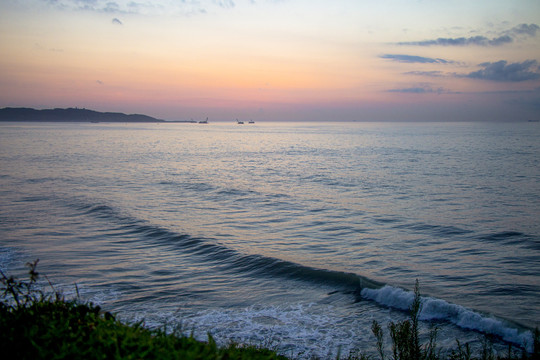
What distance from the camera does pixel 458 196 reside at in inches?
1000

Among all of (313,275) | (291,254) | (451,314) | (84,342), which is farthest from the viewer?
(291,254)

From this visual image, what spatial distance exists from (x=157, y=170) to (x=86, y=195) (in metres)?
13.8

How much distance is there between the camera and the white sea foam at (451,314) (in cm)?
852

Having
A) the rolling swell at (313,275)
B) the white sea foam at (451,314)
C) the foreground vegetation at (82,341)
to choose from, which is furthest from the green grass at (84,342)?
the white sea foam at (451,314)

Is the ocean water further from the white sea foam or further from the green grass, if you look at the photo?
the green grass

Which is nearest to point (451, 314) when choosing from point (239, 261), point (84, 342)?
point (239, 261)

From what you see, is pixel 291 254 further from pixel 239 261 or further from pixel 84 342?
pixel 84 342

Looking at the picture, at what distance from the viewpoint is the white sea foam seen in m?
8.52

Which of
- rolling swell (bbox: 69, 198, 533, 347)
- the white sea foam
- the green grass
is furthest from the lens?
rolling swell (bbox: 69, 198, 533, 347)

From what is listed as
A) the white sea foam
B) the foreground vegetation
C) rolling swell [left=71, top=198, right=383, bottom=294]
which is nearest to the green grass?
the foreground vegetation

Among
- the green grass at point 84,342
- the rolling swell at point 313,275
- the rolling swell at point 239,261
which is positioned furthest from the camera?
the rolling swell at point 239,261

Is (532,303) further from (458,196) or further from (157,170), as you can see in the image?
(157,170)

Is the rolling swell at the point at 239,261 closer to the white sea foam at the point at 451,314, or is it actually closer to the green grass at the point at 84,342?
the white sea foam at the point at 451,314

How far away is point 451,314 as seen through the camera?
937 centimetres
